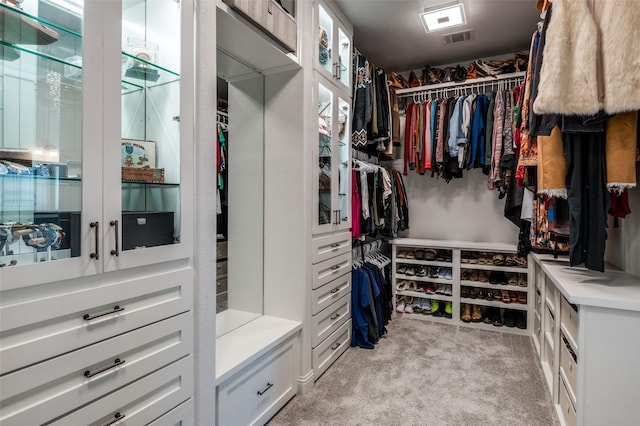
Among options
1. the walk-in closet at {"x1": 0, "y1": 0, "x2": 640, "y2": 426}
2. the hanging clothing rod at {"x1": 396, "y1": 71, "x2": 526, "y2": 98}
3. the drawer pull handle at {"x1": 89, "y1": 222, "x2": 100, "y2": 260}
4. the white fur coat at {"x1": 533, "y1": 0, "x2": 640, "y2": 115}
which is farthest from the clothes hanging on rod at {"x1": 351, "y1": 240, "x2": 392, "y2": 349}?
the drawer pull handle at {"x1": 89, "y1": 222, "x2": 100, "y2": 260}

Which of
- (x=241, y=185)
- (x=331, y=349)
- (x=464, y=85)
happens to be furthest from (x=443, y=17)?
(x=331, y=349)

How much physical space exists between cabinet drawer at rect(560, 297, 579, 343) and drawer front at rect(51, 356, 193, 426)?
5.58 ft

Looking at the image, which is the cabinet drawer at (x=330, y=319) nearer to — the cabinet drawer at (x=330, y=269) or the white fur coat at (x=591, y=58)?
the cabinet drawer at (x=330, y=269)

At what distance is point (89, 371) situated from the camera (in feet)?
3.37

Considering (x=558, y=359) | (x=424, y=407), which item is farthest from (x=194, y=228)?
(x=558, y=359)

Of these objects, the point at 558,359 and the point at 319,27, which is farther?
the point at 319,27

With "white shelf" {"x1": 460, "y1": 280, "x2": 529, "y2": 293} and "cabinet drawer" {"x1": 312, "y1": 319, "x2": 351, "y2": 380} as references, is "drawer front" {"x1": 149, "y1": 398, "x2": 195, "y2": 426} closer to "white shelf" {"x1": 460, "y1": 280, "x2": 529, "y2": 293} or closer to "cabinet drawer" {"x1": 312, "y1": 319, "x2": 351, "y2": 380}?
"cabinet drawer" {"x1": 312, "y1": 319, "x2": 351, "y2": 380}

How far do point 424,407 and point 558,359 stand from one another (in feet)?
2.59

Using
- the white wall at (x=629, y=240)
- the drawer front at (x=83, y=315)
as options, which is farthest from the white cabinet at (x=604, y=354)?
the drawer front at (x=83, y=315)

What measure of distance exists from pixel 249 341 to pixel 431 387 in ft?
3.88

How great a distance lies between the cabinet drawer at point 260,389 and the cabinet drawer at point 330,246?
0.54m

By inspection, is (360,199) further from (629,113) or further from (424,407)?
(629,113)

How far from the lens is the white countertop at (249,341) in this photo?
159 centimetres

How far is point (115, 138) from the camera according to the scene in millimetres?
1072
